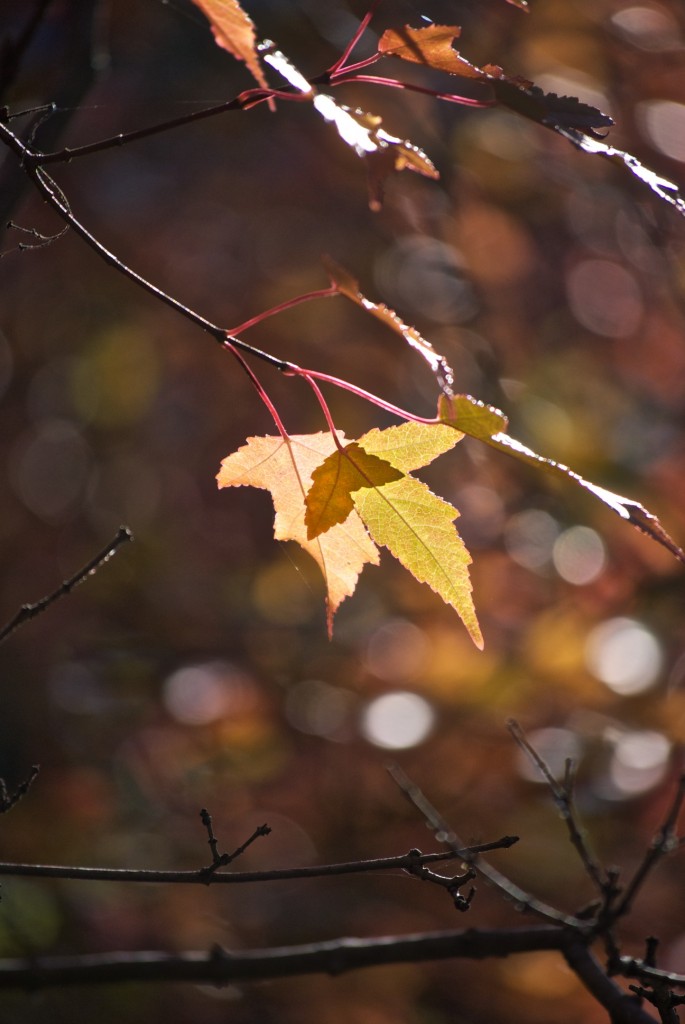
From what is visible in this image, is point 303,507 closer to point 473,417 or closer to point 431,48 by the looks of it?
point 473,417

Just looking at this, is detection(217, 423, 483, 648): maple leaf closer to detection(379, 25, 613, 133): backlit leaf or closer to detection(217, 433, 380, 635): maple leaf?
detection(217, 433, 380, 635): maple leaf

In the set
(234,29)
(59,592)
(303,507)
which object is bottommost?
(59,592)

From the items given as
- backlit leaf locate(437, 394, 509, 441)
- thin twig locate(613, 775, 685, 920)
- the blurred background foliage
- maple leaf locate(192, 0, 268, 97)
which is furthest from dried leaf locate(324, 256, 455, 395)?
the blurred background foliage

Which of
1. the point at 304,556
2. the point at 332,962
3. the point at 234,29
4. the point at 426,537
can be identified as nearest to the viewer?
the point at 234,29

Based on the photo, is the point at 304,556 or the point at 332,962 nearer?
the point at 332,962

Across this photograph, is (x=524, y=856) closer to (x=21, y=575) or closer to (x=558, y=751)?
(x=558, y=751)

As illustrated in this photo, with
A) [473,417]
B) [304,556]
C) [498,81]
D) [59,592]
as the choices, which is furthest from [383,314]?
[304,556]

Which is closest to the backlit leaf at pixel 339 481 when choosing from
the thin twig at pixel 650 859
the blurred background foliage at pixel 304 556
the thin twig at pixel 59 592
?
the thin twig at pixel 59 592

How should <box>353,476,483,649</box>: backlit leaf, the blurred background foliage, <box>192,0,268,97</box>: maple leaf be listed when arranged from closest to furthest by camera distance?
<box>192,0,268,97</box>: maple leaf, <box>353,476,483,649</box>: backlit leaf, the blurred background foliage
